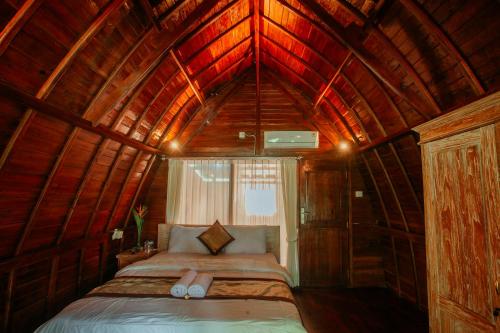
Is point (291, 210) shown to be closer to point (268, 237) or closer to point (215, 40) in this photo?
point (268, 237)

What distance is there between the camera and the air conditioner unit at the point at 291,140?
4.44 meters

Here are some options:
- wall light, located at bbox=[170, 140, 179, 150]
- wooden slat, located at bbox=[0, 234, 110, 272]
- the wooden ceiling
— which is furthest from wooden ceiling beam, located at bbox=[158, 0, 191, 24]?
wooden slat, located at bbox=[0, 234, 110, 272]

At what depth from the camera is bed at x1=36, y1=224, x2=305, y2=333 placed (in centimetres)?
177

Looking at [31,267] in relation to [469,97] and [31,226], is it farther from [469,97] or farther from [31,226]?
[469,97]

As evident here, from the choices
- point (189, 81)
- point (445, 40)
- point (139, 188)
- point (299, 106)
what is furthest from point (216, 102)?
point (445, 40)

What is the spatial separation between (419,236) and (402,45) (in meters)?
2.51

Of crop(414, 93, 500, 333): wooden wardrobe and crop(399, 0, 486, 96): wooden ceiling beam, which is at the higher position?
crop(399, 0, 486, 96): wooden ceiling beam

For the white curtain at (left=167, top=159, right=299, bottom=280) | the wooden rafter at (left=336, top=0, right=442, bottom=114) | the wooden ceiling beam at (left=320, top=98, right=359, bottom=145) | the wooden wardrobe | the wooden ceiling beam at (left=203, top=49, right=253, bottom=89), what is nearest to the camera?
the wooden wardrobe

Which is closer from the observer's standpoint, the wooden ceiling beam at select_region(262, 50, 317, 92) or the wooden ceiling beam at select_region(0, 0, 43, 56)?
the wooden ceiling beam at select_region(0, 0, 43, 56)

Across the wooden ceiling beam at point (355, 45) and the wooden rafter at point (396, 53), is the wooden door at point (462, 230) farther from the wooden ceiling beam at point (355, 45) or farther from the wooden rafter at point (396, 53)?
the wooden ceiling beam at point (355, 45)

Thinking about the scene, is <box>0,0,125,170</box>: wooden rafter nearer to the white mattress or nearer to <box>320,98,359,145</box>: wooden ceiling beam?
the white mattress

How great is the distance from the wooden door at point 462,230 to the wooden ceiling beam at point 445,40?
537mm

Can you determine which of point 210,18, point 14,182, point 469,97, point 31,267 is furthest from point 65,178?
point 469,97

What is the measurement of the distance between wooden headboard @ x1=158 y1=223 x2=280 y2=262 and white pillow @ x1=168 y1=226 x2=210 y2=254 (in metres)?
0.27
